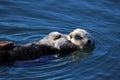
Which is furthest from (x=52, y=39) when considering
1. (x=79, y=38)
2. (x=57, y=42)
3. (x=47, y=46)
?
(x=79, y=38)

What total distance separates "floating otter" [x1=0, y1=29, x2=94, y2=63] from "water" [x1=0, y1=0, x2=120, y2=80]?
13cm

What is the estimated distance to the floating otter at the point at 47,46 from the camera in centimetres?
868

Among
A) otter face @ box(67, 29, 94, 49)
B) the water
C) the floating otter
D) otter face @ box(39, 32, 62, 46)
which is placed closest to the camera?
the floating otter

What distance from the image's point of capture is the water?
8918mm

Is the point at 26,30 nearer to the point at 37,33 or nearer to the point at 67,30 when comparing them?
the point at 37,33

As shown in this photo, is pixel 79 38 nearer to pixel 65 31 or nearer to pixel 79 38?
pixel 79 38

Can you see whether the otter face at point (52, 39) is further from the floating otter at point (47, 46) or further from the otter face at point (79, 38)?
the otter face at point (79, 38)

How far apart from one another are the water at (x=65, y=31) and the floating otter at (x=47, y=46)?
13 cm

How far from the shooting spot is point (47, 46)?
916 centimetres

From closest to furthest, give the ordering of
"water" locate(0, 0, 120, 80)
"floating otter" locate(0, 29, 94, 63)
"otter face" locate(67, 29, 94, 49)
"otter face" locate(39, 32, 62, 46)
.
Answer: "floating otter" locate(0, 29, 94, 63), "water" locate(0, 0, 120, 80), "otter face" locate(39, 32, 62, 46), "otter face" locate(67, 29, 94, 49)

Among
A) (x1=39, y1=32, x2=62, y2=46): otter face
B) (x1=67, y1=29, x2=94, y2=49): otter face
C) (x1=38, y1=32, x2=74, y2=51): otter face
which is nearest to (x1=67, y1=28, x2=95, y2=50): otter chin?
(x1=67, y1=29, x2=94, y2=49): otter face

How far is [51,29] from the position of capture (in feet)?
35.7

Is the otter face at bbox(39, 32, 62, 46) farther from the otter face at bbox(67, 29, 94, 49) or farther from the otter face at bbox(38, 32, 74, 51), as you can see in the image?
the otter face at bbox(67, 29, 94, 49)

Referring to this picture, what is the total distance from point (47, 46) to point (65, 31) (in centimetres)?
178
